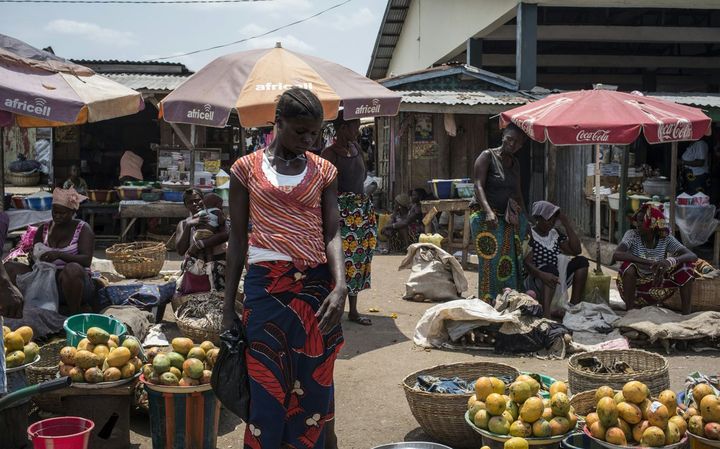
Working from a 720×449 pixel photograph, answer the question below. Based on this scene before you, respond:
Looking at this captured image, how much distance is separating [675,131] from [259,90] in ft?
13.3

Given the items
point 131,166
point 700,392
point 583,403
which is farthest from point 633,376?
point 131,166

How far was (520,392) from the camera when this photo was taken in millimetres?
3795

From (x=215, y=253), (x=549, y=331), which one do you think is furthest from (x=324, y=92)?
(x=549, y=331)

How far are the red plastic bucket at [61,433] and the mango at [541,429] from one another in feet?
7.10

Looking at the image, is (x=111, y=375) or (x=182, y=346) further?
(x=182, y=346)

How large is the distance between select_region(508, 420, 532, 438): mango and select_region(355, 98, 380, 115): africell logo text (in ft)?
12.6

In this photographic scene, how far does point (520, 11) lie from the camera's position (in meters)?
13.3

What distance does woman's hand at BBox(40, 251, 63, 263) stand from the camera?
6203 millimetres

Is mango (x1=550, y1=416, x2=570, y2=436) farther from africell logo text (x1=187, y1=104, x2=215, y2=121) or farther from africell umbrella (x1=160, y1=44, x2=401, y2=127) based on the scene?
africell logo text (x1=187, y1=104, x2=215, y2=121)

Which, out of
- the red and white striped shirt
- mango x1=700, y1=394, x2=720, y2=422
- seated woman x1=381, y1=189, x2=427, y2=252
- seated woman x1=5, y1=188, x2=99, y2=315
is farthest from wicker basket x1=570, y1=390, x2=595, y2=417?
seated woman x1=381, y1=189, x2=427, y2=252

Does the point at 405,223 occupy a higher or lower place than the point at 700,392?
higher

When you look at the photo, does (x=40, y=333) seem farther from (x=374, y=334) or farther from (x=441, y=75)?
(x=441, y=75)

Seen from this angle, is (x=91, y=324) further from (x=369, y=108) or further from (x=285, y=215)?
(x=369, y=108)

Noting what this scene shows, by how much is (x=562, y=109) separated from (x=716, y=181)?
7.61m
